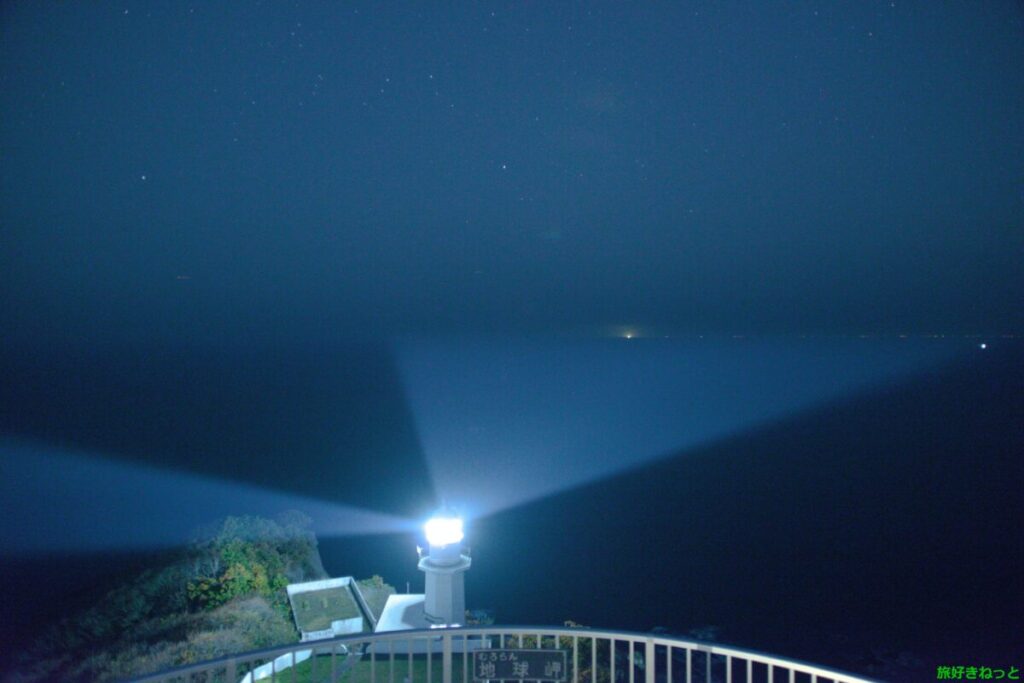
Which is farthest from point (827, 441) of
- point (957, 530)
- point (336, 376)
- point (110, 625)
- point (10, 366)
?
point (10, 366)

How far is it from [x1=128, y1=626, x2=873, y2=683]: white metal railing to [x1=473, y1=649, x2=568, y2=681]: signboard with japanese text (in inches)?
6.3

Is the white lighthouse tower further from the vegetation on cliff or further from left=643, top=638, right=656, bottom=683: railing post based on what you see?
left=643, top=638, right=656, bottom=683: railing post

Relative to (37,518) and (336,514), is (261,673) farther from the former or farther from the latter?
(37,518)

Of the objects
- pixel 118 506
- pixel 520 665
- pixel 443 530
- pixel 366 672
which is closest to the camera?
pixel 520 665

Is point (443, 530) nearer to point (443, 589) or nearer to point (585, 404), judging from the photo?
point (443, 589)

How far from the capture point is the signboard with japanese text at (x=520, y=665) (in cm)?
344

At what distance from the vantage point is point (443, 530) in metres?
8.14

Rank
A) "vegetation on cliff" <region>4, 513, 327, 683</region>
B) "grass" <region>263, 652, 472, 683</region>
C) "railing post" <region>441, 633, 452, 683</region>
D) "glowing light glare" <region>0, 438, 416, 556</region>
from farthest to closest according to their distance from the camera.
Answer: "glowing light glare" <region>0, 438, 416, 556</region> < "vegetation on cliff" <region>4, 513, 327, 683</region> < "grass" <region>263, 652, 472, 683</region> < "railing post" <region>441, 633, 452, 683</region>

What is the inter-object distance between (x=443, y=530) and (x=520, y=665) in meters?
4.81

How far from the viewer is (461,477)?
189ft

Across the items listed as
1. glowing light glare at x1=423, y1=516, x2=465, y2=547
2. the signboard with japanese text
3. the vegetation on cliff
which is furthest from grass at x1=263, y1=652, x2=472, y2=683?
the signboard with japanese text

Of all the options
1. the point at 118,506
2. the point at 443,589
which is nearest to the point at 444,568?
the point at 443,589

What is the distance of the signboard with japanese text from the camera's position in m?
3.44

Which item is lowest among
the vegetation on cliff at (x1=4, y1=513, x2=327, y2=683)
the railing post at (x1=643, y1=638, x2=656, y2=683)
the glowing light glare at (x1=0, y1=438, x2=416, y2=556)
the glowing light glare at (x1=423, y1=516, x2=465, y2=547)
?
the vegetation on cliff at (x1=4, y1=513, x2=327, y2=683)
